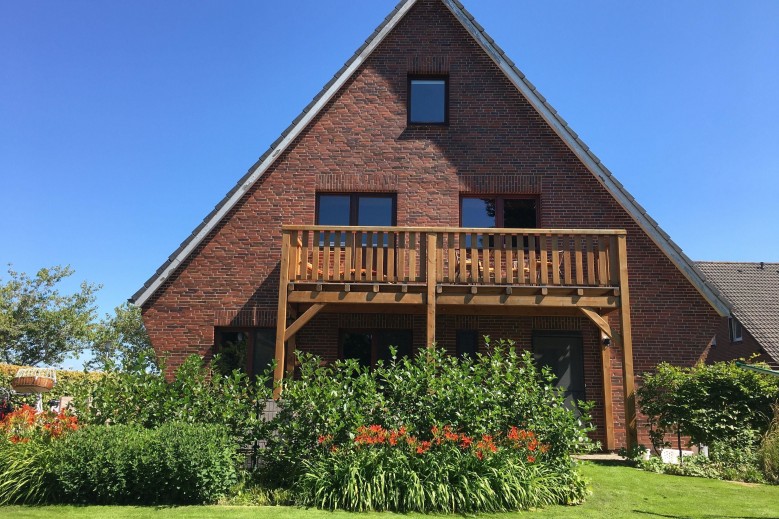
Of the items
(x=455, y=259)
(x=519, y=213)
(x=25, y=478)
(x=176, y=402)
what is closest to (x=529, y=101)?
(x=519, y=213)

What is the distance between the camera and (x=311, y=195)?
14.0 metres

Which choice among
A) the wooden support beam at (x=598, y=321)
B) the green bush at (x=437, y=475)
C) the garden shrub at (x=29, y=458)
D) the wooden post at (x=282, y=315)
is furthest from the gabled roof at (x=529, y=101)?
the green bush at (x=437, y=475)

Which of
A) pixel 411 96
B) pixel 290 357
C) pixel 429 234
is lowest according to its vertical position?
pixel 290 357

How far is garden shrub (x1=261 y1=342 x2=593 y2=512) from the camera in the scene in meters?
7.41

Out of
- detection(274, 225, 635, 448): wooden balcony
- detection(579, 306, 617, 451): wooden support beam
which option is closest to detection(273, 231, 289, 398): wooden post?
detection(274, 225, 635, 448): wooden balcony

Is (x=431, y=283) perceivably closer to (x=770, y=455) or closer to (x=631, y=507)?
(x=631, y=507)

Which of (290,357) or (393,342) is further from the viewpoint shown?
(393,342)

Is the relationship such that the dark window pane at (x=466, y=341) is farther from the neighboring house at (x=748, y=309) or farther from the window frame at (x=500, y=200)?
the neighboring house at (x=748, y=309)

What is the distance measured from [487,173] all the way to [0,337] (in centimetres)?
3523

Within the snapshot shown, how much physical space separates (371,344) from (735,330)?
16.2 metres

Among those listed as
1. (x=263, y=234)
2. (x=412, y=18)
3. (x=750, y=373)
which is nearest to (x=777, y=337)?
(x=750, y=373)

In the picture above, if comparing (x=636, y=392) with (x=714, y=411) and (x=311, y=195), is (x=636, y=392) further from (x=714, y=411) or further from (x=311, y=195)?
(x=311, y=195)

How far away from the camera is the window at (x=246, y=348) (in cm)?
1339

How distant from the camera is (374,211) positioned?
14.1 m
